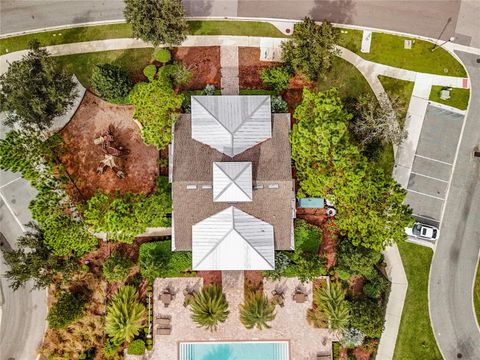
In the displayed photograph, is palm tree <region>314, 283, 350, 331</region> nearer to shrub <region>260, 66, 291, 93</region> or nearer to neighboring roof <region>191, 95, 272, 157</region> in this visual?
neighboring roof <region>191, 95, 272, 157</region>

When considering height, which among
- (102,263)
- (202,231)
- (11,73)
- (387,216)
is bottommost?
(102,263)

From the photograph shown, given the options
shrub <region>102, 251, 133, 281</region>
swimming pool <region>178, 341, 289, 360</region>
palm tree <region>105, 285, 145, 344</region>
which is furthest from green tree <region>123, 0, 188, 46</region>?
swimming pool <region>178, 341, 289, 360</region>

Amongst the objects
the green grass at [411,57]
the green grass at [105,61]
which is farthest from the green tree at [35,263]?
the green grass at [411,57]

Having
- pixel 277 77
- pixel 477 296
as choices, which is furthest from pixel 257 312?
pixel 477 296

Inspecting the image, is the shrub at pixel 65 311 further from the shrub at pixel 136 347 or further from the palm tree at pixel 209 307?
the palm tree at pixel 209 307

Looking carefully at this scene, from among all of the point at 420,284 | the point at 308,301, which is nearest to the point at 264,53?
the point at 308,301

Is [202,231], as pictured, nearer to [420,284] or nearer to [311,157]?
[311,157]
